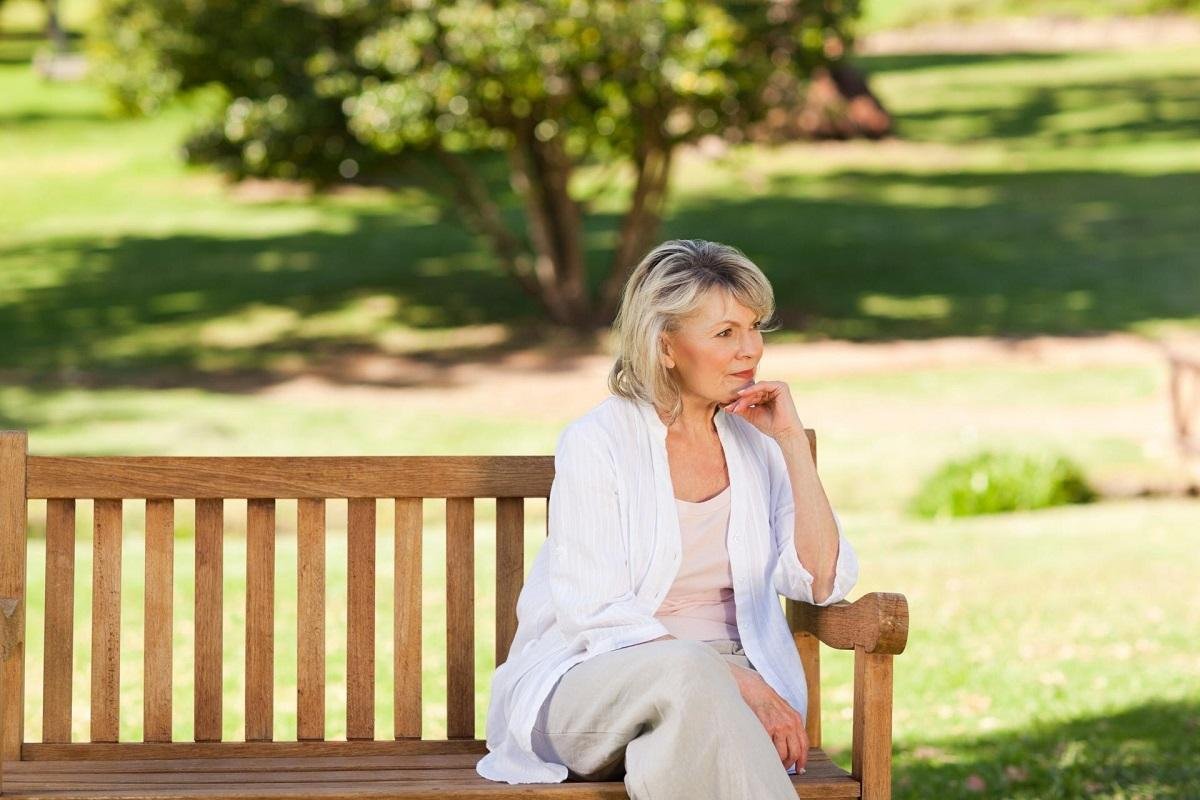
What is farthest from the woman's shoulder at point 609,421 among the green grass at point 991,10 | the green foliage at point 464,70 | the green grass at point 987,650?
the green grass at point 991,10

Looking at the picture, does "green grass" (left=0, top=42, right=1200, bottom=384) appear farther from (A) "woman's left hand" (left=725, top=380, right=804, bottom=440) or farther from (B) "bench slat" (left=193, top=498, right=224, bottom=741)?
(A) "woman's left hand" (left=725, top=380, right=804, bottom=440)

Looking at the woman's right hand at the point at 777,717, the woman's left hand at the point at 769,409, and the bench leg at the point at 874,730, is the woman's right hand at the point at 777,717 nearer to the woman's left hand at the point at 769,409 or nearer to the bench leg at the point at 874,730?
the bench leg at the point at 874,730

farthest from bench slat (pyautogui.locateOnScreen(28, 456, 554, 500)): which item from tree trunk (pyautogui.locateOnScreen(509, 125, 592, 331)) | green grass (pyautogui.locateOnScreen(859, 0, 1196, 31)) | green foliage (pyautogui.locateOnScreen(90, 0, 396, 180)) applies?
green grass (pyautogui.locateOnScreen(859, 0, 1196, 31))

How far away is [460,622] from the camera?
157 inches

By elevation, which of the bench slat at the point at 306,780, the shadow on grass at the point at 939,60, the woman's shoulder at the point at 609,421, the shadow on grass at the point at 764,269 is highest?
the shadow on grass at the point at 939,60

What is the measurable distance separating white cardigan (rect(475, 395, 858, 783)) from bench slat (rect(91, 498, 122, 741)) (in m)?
0.90

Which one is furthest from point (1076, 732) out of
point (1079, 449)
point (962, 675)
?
point (1079, 449)

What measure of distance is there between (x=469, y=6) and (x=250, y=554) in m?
13.1

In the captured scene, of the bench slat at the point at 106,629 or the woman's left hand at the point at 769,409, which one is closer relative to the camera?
the woman's left hand at the point at 769,409

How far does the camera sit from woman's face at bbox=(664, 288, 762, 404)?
3.59 meters

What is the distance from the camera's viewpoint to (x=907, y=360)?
17734 millimetres

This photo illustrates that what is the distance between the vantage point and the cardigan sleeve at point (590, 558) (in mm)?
3434

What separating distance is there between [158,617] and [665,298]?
4.52 feet

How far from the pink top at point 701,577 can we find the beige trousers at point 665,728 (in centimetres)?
26
